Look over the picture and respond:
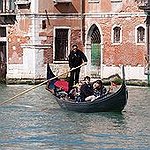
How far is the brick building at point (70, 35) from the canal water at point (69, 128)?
15.8ft

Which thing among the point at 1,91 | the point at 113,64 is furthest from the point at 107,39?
the point at 1,91

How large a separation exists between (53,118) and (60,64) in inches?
324

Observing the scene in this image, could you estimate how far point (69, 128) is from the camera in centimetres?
1214

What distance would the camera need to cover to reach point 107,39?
847 inches

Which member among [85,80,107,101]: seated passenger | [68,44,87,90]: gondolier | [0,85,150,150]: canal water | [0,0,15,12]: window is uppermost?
[0,0,15,12]: window

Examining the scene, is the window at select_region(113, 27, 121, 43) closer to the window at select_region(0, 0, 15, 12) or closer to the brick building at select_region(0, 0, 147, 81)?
the brick building at select_region(0, 0, 147, 81)

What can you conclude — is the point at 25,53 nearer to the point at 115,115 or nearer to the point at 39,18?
the point at 39,18

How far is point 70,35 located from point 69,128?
9.74m

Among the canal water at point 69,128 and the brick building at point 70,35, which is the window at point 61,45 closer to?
the brick building at point 70,35

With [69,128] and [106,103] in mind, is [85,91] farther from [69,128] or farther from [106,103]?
[69,128]

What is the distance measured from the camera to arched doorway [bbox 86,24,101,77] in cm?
2181

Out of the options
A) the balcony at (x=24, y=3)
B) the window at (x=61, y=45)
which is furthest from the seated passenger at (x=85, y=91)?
the window at (x=61, y=45)

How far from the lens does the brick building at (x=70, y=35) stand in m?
20.9

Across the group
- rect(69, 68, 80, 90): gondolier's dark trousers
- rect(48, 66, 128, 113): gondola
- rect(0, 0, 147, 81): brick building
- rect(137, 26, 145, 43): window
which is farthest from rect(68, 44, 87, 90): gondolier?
rect(137, 26, 145, 43): window
